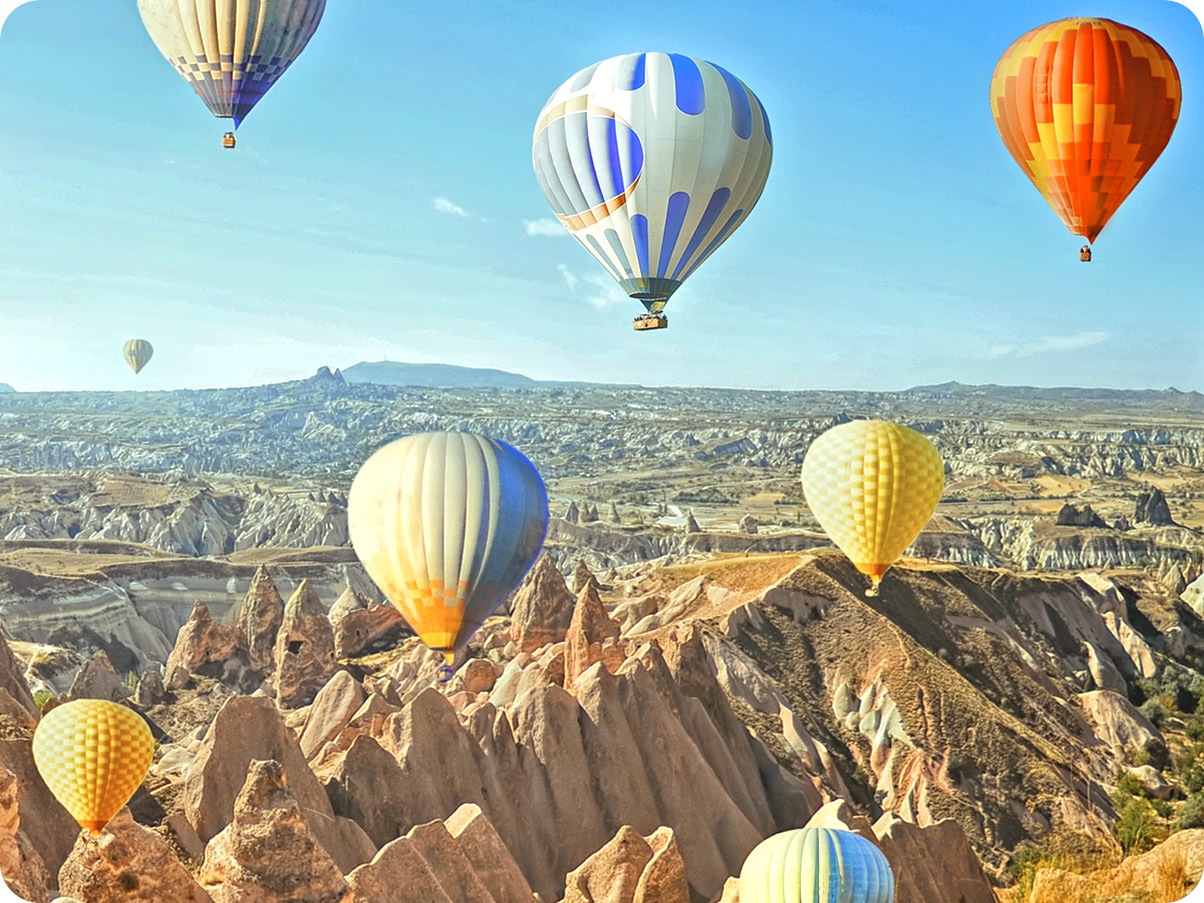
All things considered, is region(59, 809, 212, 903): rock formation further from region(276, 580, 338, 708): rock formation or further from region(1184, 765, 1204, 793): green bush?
region(1184, 765, 1204, 793): green bush

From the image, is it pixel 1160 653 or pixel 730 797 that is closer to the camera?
pixel 730 797

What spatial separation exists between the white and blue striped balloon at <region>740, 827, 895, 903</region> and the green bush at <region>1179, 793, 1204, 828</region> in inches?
841

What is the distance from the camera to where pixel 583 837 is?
28156 millimetres

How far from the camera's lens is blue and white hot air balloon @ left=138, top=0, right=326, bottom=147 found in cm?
3203

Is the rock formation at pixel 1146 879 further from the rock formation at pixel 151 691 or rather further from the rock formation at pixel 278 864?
the rock formation at pixel 151 691

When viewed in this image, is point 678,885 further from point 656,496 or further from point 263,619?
point 656,496

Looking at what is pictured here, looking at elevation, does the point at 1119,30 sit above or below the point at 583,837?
above

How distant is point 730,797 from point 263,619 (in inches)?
879

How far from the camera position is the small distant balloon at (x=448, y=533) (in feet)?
83.4

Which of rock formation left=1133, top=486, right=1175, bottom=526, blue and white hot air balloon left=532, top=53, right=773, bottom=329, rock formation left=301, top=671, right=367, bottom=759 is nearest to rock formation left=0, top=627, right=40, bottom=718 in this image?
rock formation left=301, top=671, right=367, bottom=759

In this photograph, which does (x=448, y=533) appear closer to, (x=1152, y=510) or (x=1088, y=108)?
(x=1088, y=108)

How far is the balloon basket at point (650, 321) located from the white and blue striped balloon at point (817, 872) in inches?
334

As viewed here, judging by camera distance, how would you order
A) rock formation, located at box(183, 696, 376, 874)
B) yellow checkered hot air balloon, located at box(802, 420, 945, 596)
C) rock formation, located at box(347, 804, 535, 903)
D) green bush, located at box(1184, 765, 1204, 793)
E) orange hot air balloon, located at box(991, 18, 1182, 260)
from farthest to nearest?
green bush, located at box(1184, 765, 1204, 793) → orange hot air balloon, located at box(991, 18, 1182, 260) → yellow checkered hot air balloon, located at box(802, 420, 945, 596) → rock formation, located at box(183, 696, 376, 874) → rock formation, located at box(347, 804, 535, 903)

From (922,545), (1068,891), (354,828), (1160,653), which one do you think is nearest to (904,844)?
(1068,891)
